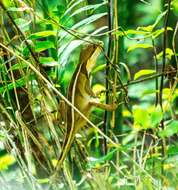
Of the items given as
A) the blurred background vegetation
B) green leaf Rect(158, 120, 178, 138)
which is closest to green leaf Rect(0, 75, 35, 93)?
the blurred background vegetation

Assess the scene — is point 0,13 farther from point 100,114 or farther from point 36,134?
point 100,114

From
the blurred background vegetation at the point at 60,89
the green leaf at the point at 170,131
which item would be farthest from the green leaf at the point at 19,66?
the green leaf at the point at 170,131

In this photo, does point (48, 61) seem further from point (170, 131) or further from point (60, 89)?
point (170, 131)

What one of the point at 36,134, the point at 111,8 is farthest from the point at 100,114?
the point at 111,8

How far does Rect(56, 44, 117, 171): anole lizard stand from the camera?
78 cm

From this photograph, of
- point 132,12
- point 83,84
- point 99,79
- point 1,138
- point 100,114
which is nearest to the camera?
point 83,84

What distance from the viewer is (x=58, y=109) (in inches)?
32.8

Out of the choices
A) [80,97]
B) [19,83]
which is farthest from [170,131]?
[19,83]

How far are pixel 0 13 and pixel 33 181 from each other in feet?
0.92

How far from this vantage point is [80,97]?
81cm

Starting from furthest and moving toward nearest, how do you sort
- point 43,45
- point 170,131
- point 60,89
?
point 60,89 < point 43,45 < point 170,131

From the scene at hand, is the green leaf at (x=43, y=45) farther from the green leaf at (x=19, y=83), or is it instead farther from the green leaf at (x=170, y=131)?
the green leaf at (x=170, y=131)

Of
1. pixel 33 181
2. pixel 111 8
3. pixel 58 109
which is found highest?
pixel 111 8

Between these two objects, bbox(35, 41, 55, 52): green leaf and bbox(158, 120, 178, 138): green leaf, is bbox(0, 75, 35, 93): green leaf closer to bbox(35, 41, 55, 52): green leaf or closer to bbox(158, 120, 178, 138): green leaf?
bbox(35, 41, 55, 52): green leaf
